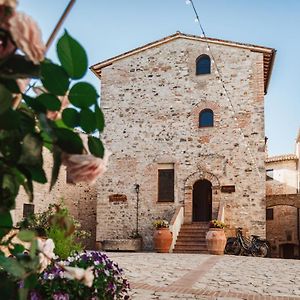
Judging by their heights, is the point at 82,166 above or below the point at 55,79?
below

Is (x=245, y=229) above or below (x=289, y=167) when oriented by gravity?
below

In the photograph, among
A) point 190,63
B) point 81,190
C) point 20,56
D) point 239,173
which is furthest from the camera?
point 81,190

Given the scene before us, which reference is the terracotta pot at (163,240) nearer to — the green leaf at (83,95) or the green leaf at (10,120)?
the green leaf at (83,95)

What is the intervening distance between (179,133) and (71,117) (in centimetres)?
1489

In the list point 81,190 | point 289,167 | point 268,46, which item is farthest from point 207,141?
point 289,167

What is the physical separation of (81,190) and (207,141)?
618 centimetres

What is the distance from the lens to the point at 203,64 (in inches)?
645

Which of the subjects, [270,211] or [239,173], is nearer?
[239,173]

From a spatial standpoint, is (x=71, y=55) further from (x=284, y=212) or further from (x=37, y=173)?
(x=284, y=212)

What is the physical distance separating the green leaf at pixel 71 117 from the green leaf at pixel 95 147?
5 centimetres

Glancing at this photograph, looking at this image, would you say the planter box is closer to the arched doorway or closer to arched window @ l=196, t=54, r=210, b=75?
the arched doorway

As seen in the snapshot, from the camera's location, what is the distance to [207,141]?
51.1 ft

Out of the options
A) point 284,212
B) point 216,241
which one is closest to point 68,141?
point 216,241

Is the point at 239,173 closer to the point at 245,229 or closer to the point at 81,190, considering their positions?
the point at 245,229
